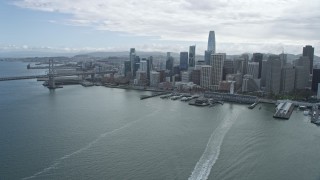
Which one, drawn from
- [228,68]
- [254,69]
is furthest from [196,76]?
[254,69]

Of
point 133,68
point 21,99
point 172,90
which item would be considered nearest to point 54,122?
point 21,99

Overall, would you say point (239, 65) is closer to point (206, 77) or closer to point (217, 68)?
point (217, 68)

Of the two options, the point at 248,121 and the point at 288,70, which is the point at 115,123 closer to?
the point at 248,121

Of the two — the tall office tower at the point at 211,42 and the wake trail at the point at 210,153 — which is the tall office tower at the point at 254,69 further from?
the wake trail at the point at 210,153

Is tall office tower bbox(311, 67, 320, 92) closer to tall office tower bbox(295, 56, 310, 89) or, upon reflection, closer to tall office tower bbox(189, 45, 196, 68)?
tall office tower bbox(295, 56, 310, 89)

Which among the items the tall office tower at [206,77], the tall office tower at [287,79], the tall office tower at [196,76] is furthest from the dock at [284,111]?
the tall office tower at [196,76]

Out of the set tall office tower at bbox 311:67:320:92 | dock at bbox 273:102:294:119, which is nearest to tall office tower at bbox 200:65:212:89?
tall office tower at bbox 311:67:320:92

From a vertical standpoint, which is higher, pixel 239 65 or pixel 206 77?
pixel 239 65
